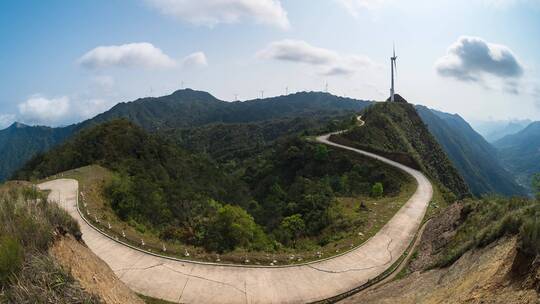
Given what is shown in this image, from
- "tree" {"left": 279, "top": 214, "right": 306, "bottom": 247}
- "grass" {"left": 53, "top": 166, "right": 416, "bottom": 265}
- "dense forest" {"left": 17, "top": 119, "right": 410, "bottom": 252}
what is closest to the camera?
"grass" {"left": 53, "top": 166, "right": 416, "bottom": 265}

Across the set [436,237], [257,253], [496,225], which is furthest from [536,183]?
[257,253]

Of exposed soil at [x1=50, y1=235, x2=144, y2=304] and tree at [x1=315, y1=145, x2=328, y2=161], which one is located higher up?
tree at [x1=315, y1=145, x2=328, y2=161]

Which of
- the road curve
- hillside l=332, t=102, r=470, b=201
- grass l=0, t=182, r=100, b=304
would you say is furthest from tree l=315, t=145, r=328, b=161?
grass l=0, t=182, r=100, b=304

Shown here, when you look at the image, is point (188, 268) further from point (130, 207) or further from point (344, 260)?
point (130, 207)

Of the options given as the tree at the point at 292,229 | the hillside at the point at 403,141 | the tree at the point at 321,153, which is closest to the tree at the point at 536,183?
the tree at the point at 292,229

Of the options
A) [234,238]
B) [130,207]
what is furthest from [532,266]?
[130,207]

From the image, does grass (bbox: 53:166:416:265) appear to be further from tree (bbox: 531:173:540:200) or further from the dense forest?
tree (bbox: 531:173:540:200)
